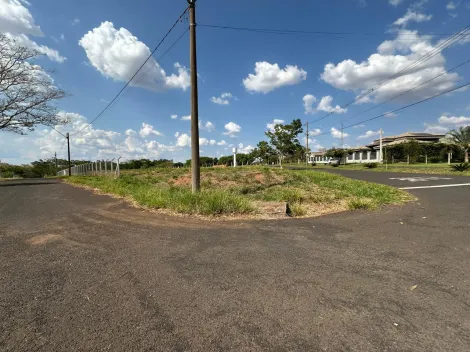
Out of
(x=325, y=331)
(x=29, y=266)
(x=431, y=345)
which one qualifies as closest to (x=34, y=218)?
(x=29, y=266)

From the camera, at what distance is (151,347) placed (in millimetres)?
1740

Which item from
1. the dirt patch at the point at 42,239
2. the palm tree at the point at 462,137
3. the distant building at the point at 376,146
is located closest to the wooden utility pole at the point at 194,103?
the dirt patch at the point at 42,239

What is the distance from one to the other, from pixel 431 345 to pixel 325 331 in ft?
2.39

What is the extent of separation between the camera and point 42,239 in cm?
421

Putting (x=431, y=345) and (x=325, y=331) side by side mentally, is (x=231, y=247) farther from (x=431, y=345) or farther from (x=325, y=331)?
(x=431, y=345)

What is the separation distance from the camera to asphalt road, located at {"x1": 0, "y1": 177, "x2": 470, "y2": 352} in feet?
6.05

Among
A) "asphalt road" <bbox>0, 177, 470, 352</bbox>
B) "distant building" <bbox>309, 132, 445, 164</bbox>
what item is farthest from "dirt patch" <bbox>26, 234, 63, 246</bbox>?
"distant building" <bbox>309, 132, 445, 164</bbox>

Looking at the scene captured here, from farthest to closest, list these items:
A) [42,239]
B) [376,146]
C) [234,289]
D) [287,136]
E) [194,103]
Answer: [376,146] → [287,136] → [194,103] → [42,239] → [234,289]

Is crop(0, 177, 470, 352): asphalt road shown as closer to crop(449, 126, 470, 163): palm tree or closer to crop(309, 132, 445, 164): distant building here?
crop(449, 126, 470, 163): palm tree

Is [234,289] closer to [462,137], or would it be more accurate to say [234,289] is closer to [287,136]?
[287,136]

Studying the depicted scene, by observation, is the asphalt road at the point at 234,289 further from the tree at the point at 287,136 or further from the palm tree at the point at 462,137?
the palm tree at the point at 462,137

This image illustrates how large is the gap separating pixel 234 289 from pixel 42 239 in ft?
12.0

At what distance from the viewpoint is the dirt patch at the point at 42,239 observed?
4008 millimetres

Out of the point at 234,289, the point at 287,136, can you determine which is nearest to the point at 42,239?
the point at 234,289
